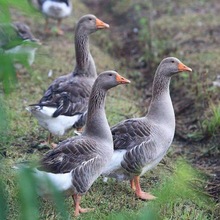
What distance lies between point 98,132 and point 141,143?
0.48m

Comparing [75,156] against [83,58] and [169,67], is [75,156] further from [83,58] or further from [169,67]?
[83,58]

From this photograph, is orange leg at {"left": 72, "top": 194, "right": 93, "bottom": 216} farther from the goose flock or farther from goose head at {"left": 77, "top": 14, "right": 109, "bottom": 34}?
goose head at {"left": 77, "top": 14, "right": 109, "bottom": 34}

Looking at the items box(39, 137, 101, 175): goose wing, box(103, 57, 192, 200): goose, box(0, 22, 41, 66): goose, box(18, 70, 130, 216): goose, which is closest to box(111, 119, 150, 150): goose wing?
box(103, 57, 192, 200): goose

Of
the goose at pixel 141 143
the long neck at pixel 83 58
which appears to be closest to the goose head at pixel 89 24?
the long neck at pixel 83 58

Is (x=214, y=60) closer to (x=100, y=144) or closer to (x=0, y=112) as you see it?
(x=100, y=144)

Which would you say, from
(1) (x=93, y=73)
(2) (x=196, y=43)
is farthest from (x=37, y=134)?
(2) (x=196, y=43)

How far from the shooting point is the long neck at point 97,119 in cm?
509

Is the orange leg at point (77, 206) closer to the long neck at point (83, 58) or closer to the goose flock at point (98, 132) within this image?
the goose flock at point (98, 132)

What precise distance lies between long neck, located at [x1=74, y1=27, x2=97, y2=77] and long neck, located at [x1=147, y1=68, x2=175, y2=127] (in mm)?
1215

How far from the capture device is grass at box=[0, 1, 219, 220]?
5.70 feet

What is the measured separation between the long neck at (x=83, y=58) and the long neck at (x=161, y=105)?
122 centimetres

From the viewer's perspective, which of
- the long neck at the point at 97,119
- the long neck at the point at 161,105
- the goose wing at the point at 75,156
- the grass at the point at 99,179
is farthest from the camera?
the long neck at the point at 161,105

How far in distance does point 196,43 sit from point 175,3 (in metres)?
3.08

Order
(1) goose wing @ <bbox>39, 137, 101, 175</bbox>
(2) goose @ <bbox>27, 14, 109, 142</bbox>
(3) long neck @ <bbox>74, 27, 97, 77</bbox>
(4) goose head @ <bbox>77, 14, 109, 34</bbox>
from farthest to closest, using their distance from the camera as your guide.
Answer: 1. (4) goose head @ <bbox>77, 14, 109, 34</bbox>
2. (3) long neck @ <bbox>74, 27, 97, 77</bbox>
3. (2) goose @ <bbox>27, 14, 109, 142</bbox>
4. (1) goose wing @ <bbox>39, 137, 101, 175</bbox>
